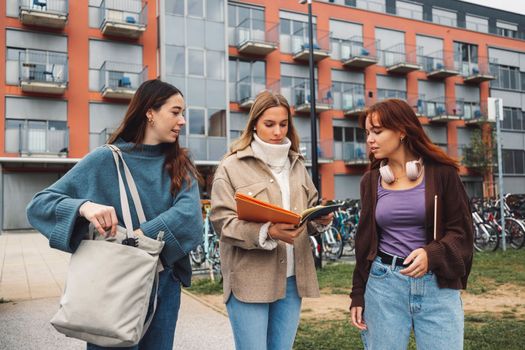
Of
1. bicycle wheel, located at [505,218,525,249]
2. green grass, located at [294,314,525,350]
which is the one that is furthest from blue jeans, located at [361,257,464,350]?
bicycle wheel, located at [505,218,525,249]

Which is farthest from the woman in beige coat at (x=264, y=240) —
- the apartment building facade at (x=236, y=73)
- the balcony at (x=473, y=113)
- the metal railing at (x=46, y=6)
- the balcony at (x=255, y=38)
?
the balcony at (x=473, y=113)

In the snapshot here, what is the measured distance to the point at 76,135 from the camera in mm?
22953

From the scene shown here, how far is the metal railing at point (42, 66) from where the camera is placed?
71.5ft

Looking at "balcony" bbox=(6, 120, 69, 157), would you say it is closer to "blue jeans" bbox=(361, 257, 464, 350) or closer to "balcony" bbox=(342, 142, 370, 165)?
"balcony" bbox=(342, 142, 370, 165)

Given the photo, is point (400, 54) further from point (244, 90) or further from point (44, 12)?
point (44, 12)

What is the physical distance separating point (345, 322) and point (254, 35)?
22925 millimetres

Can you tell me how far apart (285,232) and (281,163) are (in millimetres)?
503

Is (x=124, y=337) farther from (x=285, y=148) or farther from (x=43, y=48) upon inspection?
(x=43, y=48)

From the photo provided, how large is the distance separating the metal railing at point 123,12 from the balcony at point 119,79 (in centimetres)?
199

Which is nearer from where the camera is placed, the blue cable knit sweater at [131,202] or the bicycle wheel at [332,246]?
the blue cable knit sweater at [131,202]

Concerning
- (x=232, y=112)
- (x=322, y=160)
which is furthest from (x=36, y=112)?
(x=322, y=160)

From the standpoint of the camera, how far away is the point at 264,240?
2.20 metres

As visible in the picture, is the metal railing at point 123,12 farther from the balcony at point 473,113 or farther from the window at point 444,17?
the balcony at point 473,113

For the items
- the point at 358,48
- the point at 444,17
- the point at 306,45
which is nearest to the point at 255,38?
the point at 306,45
